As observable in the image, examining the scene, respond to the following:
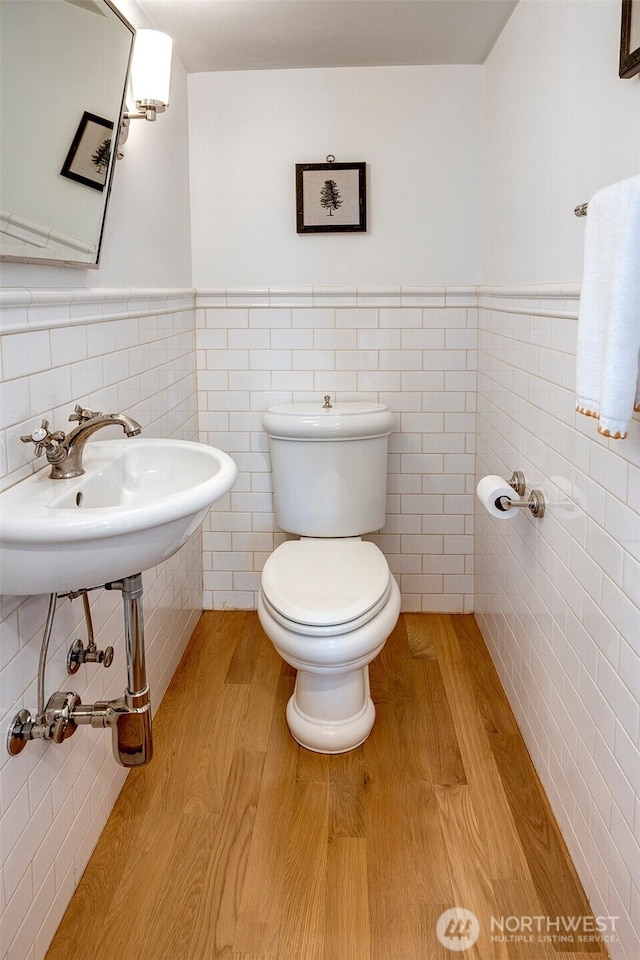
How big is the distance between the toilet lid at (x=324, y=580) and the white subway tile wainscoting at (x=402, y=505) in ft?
1.33

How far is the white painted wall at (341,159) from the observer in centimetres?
273

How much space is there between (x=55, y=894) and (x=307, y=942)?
1.69 feet

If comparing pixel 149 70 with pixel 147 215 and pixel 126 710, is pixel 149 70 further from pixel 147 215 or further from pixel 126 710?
pixel 126 710

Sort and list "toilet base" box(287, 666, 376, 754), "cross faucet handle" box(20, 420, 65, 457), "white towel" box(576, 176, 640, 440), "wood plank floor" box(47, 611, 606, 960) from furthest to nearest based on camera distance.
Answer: "toilet base" box(287, 666, 376, 754) < "wood plank floor" box(47, 611, 606, 960) < "cross faucet handle" box(20, 420, 65, 457) < "white towel" box(576, 176, 640, 440)

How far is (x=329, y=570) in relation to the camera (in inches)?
87.9

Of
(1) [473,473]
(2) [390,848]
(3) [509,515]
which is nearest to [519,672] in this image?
(3) [509,515]

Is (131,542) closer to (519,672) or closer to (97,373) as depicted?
(97,373)

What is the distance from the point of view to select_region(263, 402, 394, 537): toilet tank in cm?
259

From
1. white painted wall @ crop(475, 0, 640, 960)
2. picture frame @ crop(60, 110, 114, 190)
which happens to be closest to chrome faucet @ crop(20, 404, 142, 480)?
picture frame @ crop(60, 110, 114, 190)

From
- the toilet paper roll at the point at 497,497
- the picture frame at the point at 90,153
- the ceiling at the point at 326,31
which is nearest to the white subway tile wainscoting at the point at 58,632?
the picture frame at the point at 90,153

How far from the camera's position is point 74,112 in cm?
161

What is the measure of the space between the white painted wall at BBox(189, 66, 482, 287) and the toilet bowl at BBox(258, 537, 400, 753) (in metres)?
1.12

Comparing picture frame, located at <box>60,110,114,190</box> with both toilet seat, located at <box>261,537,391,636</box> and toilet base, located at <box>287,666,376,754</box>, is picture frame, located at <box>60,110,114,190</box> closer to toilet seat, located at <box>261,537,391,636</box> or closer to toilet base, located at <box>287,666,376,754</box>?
toilet seat, located at <box>261,537,391,636</box>

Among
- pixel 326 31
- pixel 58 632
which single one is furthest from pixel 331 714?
pixel 326 31
